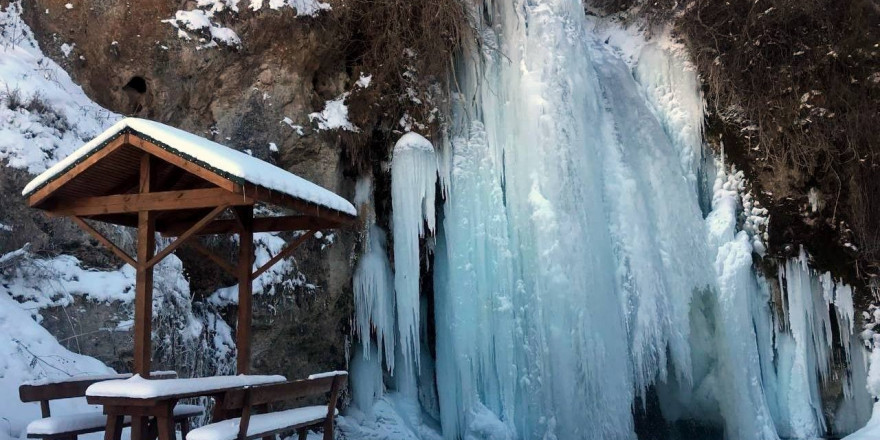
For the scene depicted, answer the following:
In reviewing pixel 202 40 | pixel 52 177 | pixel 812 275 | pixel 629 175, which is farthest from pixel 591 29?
pixel 52 177

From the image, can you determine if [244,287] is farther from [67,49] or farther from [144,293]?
[67,49]

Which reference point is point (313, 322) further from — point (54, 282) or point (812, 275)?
point (812, 275)

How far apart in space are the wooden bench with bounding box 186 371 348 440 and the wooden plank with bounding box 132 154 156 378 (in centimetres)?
71

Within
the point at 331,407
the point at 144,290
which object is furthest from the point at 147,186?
the point at 331,407

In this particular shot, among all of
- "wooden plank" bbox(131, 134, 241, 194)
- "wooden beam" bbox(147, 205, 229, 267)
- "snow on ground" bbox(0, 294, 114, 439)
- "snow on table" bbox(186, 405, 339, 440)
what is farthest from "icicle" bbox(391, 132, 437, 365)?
"wooden plank" bbox(131, 134, 241, 194)

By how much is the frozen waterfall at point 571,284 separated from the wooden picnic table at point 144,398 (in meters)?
5.02

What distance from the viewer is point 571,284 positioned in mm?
9875

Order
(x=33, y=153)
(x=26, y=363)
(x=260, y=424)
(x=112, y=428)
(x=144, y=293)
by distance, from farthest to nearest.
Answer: (x=33, y=153) < (x=26, y=363) < (x=144, y=293) < (x=260, y=424) < (x=112, y=428)

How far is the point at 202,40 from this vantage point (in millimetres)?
9844

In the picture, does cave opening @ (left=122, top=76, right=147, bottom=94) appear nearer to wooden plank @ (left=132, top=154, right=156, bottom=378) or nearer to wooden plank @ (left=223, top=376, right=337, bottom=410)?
wooden plank @ (left=132, top=154, right=156, bottom=378)

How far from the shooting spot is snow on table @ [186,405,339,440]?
457 centimetres

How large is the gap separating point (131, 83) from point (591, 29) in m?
7.78

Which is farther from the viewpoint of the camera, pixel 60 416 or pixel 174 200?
pixel 174 200

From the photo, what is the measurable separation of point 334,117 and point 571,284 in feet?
13.3
